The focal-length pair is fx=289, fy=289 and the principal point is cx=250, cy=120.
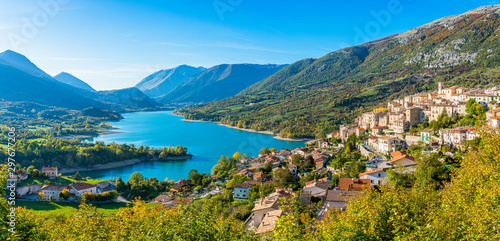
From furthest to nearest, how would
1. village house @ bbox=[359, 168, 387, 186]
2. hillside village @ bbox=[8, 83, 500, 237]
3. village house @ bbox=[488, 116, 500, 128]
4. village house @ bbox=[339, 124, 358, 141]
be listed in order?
village house @ bbox=[339, 124, 358, 141] < village house @ bbox=[488, 116, 500, 128] < village house @ bbox=[359, 168, 387, 186] < hillside village @ bbox=[8, 83, 500, 237]

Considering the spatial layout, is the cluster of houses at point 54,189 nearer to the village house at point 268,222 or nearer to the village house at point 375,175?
the village house at point 268,222

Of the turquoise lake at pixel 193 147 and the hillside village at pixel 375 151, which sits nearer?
the hillside village at pixel 375 151

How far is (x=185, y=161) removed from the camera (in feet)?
136

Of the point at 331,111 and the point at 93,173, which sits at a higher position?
the point at 331,111

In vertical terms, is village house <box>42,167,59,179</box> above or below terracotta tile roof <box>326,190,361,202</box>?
below

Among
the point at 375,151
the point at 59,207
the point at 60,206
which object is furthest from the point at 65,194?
the point at 375,151

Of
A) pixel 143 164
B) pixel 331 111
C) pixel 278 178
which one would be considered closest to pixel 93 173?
pixel 143 164

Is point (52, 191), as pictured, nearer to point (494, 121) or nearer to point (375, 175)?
point (375, 175)

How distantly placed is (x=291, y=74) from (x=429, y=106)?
13816 cm

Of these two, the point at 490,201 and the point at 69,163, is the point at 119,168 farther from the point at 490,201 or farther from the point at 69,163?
the point at 490,201

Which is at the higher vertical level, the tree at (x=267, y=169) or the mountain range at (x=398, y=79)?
the mountain range at (x=398, y=79)

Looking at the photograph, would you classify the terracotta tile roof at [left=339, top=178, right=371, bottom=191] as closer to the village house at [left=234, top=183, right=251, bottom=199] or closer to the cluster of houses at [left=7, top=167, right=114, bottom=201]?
the village house at [left=234, top=183, right=251, bottom=199]

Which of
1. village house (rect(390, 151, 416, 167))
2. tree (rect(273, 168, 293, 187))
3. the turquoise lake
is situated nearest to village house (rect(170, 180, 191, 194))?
the turquoise lake

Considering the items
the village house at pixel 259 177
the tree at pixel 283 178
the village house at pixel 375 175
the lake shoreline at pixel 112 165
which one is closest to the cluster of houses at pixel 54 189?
the lake shoreline at pixel 112 165
